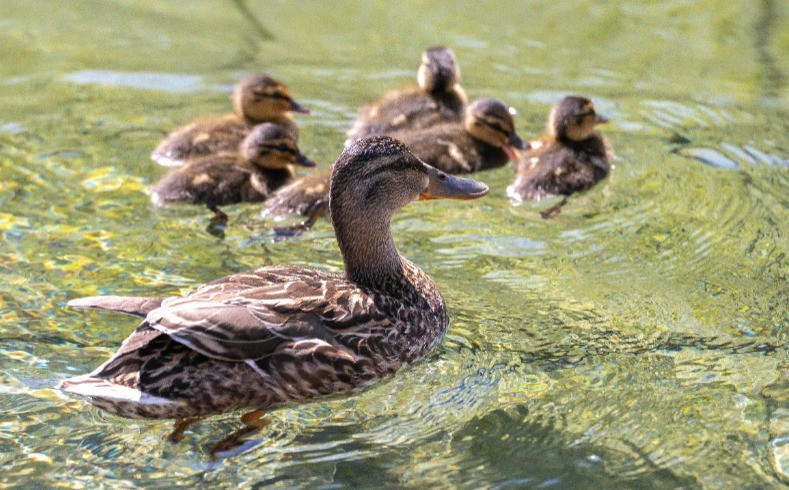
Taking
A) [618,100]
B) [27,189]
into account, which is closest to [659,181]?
[618,100]

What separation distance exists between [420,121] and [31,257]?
6.98ft

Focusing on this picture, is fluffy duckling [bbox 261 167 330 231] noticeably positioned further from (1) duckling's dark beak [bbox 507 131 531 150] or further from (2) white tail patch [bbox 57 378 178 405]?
(2) white tail patch [bbox 57 378 178 405]

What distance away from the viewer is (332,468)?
3199 mm

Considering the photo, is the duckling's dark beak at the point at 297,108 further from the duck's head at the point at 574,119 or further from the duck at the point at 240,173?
the duck's head at the point at 574,119

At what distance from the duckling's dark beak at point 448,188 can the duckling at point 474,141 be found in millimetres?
1203

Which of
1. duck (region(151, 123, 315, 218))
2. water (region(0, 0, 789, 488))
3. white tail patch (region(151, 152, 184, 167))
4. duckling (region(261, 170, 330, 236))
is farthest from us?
white tail patch (region(151, 152, 184, 167))

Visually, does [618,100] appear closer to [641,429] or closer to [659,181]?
[659,181]

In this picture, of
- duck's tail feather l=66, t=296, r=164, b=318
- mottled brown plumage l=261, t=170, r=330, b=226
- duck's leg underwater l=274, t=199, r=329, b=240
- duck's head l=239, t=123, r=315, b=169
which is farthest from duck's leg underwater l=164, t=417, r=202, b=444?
duck's head l=239, t=123, r=315, b=169

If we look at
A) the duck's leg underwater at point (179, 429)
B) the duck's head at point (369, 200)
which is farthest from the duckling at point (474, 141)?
the duck's leg underwater at point (179, 429)

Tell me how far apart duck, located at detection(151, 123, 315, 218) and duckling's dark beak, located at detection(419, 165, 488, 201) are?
3.95ft

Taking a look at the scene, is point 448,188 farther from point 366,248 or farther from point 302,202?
point 302,202

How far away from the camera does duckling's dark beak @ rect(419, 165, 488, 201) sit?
13.4 feet

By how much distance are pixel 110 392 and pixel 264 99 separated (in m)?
2.61

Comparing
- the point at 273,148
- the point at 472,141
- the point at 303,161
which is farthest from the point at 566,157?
the point at 273,148
